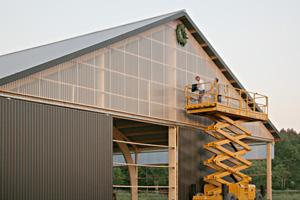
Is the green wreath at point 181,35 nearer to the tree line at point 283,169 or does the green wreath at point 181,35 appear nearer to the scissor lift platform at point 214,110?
the scissor lift platform at point 214,110

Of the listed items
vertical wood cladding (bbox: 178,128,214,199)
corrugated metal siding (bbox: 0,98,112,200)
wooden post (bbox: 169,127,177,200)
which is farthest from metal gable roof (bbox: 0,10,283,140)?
wooden post (bbox: 169,127,177,200)

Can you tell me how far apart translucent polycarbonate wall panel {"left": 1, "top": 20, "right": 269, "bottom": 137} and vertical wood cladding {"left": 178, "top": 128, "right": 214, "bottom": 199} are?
36.0 inches

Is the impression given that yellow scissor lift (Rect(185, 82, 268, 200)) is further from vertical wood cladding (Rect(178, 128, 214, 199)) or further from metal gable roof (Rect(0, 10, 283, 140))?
metal gable roof (Rect(0, 10, 283, 140))

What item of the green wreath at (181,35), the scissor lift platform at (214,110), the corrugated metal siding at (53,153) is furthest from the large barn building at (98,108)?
the scissor lift platform at (214,110)

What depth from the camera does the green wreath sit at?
30.4 meters

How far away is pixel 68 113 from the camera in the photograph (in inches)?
867

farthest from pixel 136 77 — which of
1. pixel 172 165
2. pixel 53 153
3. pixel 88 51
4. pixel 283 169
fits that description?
pixel 283 169

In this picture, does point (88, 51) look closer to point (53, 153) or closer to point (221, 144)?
point (53, 153)

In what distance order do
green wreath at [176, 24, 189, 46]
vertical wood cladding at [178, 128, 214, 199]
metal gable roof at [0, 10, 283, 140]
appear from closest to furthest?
metal gable roof at [0, 10, 283, 140]
vertical wood cladding at [178, 128, 214, 199]
green wreath at [176, 24, 189, 46]

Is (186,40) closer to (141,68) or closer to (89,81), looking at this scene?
(141,68)

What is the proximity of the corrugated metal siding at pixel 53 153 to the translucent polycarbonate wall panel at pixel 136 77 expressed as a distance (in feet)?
2.89

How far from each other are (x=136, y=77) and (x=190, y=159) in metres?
6.62

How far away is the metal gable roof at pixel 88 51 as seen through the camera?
20859mm

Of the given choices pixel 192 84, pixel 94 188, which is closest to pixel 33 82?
pixel 94 188
